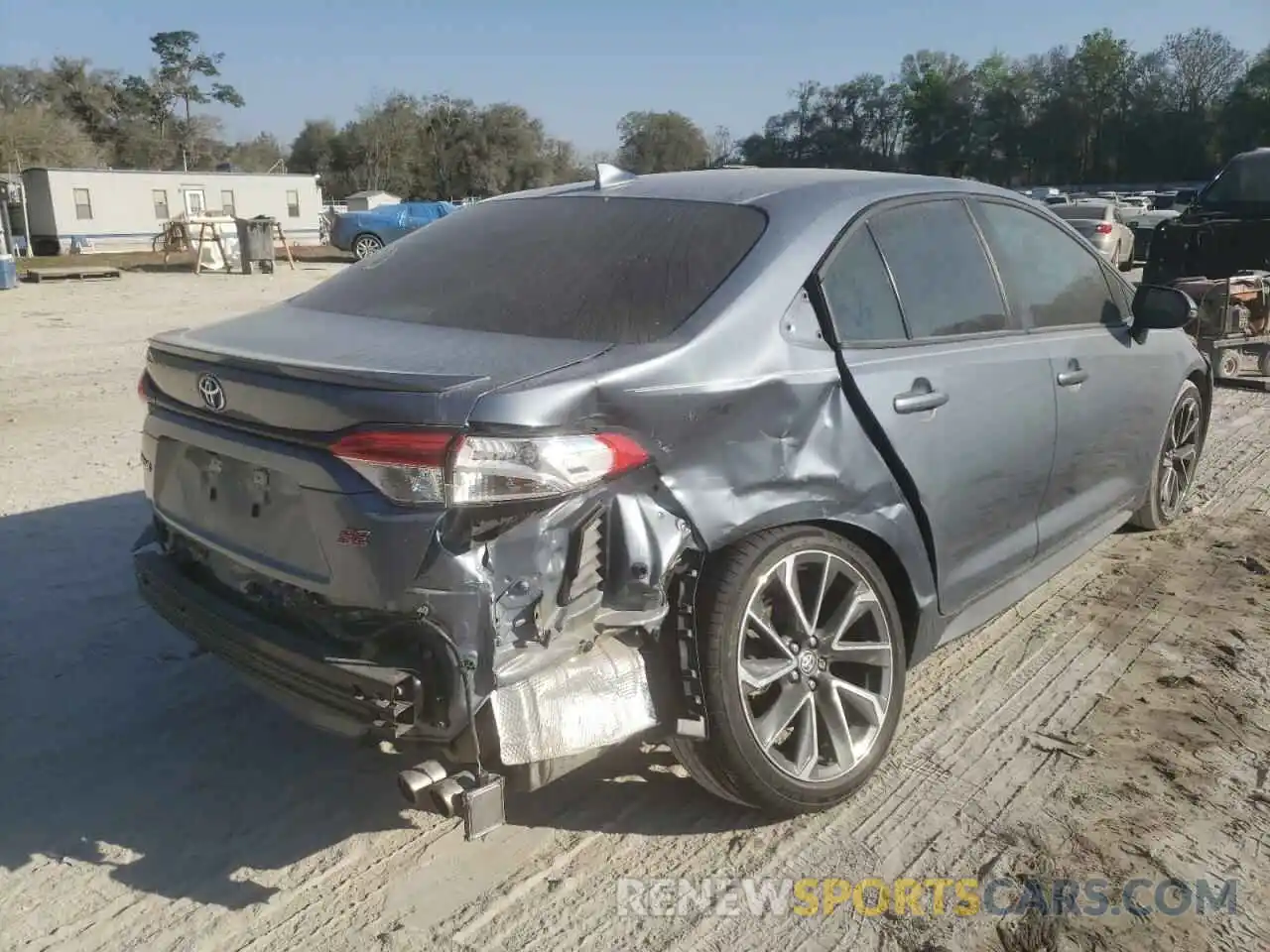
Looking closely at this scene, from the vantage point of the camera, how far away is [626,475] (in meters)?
2.55

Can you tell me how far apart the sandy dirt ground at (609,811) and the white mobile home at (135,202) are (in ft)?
111

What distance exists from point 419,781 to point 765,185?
2096 millimetres

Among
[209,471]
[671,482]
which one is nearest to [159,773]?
[209,471]

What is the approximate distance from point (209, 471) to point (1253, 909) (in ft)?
9.45

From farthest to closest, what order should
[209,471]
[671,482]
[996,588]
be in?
[996,588], [209,471], [671,482]

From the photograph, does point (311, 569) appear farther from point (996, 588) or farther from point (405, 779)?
point (996, 588)

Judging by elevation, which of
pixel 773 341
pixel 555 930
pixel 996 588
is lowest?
pixel 555 930

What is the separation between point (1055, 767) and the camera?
3275 mm

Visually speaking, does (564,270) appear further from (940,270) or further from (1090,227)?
(1090,227)

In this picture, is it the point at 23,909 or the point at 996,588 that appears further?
the point at 996,588

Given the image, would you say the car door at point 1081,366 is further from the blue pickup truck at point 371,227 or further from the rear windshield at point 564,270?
the blue pickup truck at point 371,227

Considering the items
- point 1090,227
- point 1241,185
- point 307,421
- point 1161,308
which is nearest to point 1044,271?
point 1161,308

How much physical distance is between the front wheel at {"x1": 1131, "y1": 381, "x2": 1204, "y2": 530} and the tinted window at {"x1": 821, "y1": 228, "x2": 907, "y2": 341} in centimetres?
239

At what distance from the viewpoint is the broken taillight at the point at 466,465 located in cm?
236
